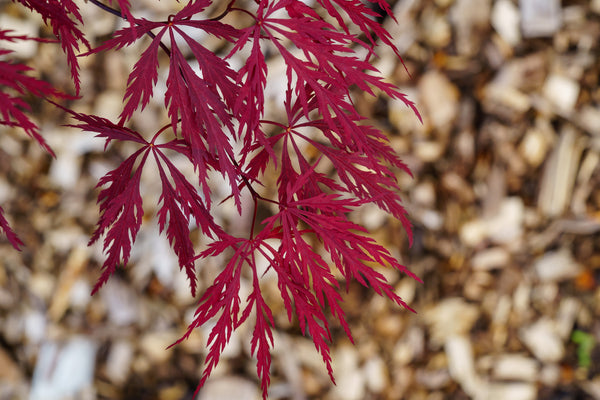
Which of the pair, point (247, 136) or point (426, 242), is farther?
point (426, 242)

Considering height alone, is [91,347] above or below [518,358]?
above

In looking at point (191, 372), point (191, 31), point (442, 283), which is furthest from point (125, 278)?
point (442, 283)

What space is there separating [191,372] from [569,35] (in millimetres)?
1093

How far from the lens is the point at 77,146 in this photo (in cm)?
122

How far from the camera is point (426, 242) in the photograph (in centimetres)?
123

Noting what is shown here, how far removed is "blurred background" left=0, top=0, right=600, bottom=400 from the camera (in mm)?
1191

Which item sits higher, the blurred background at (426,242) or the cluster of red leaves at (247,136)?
the cluster of red leaves at (247,136)

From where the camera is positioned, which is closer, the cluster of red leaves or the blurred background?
the cluster of red leaves

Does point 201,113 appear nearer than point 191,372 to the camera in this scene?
Yes

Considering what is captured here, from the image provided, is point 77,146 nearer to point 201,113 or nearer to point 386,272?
point 386,272

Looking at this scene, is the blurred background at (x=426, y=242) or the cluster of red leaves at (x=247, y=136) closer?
the cluster of red leaves at (x=247, y=136)

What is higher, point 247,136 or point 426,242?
point 247,136

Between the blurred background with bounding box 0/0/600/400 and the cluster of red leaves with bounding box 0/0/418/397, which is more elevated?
the cluster of red leaves with bounding box 0/0/418/397

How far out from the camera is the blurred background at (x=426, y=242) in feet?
3.91
